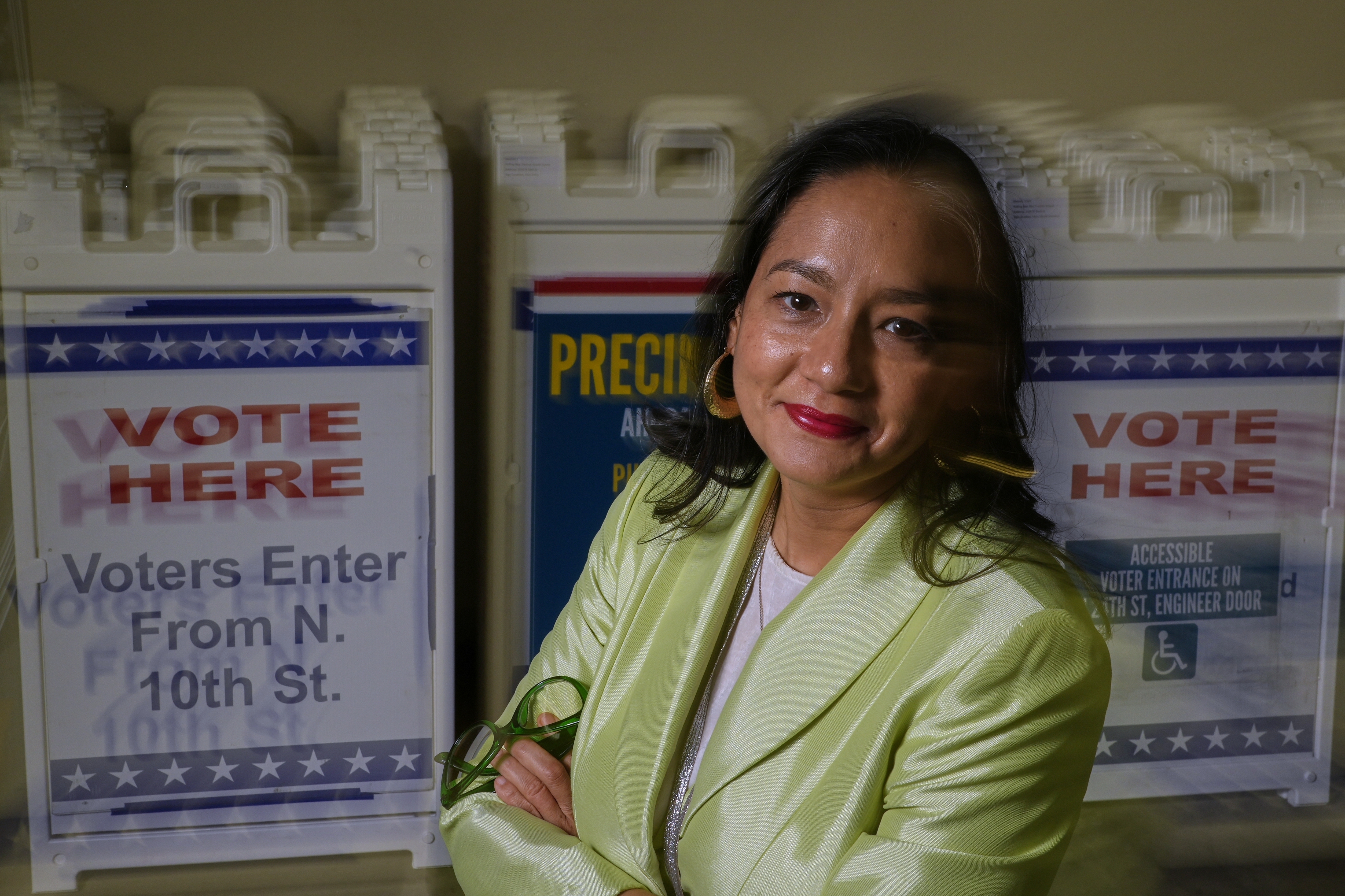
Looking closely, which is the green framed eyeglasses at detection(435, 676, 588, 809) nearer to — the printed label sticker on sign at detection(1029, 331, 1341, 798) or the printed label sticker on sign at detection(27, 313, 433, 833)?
the printed label sticker on sign at detection(27, 313, 433, 833)

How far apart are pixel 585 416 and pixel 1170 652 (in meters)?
0.85

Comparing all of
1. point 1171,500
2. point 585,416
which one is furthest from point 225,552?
point 1171,500

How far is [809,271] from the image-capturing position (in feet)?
1.91

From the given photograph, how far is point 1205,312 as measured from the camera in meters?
1.29

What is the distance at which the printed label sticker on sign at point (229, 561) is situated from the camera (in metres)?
1.19

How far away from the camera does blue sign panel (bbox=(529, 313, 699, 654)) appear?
1.28 metres

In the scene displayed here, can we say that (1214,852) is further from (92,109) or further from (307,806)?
(92,109)

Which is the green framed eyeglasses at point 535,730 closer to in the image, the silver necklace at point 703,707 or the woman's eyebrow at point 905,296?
the silver necklace at point 703,707

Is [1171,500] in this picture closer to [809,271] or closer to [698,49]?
[698,49]

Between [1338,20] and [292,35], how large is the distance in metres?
1.21

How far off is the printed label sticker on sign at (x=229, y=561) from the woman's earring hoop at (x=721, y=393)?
1.87 ft

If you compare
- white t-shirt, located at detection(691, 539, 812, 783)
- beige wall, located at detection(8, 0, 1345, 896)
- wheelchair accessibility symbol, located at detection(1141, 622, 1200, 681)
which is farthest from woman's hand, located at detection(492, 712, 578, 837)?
wheelchair accessibility symbol, located at detection(1141, 622, 1200, 681)

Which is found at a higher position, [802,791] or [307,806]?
[802,791]

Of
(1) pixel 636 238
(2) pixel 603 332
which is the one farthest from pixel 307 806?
(1) pixel 636 238
